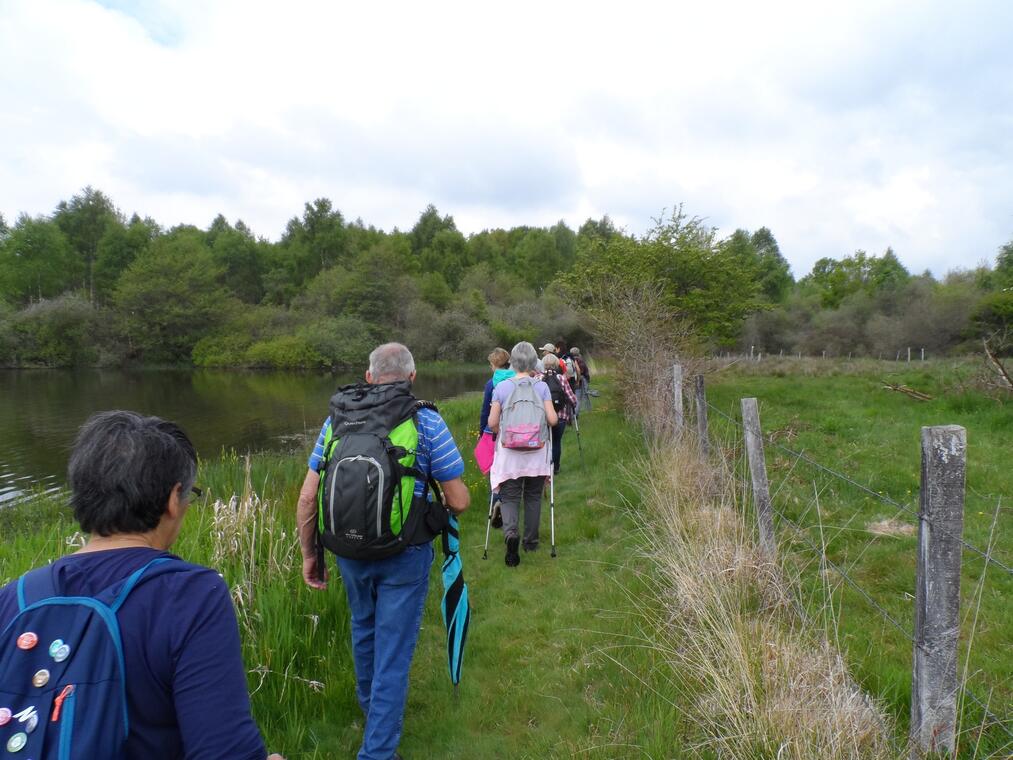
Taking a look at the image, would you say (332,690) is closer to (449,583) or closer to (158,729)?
(449,583)

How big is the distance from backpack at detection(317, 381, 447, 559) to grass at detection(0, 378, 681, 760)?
109 cm

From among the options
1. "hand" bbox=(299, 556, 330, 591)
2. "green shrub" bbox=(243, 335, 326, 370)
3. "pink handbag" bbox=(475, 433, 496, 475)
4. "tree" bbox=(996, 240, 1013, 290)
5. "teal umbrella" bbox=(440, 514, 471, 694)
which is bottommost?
"teal umbrella" bbox=(440, 514, 471, 694)

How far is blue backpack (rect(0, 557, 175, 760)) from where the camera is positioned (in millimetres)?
1072

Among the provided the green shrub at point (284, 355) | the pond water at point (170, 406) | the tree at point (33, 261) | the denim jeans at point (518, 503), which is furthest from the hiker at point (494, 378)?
the tree at point (33, 261)

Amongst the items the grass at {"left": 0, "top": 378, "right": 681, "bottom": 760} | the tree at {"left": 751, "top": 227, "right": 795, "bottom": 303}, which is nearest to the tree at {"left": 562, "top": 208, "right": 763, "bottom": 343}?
the grass at {"left": 0, "top": 378, "right": 681, "bottom": 760}

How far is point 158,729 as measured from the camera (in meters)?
1.18

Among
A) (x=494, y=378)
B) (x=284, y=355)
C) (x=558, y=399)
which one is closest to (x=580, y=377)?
(x=558, y=399)

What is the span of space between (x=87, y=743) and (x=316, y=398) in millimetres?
28315

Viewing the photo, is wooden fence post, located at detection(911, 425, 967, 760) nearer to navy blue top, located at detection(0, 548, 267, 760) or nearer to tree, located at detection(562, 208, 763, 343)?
navy blue top, located at detection(0, 548, 267, 760)

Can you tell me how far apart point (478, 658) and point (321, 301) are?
59.3 metres

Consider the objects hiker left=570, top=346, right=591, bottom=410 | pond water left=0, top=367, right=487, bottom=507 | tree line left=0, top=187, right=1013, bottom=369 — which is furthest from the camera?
tree line left=0, top=187, right=1013, bottom=369

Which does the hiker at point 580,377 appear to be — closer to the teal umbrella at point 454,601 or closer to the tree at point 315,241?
the teal umbrella at point 454,601

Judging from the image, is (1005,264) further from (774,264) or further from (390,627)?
(390,627)

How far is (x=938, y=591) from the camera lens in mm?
2191
